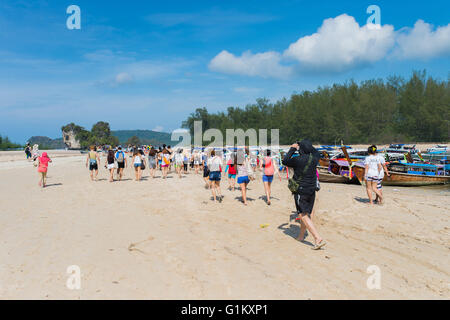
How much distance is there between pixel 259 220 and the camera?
26.6 ft

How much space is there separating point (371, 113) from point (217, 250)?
58.7 metres

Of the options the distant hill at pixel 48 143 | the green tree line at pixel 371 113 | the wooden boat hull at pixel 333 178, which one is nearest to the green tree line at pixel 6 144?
the distant hill at pixel 48 143

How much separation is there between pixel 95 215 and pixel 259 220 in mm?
4355

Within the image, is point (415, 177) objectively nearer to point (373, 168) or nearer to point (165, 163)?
point (373, 168)

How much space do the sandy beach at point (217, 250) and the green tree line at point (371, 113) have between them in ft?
158

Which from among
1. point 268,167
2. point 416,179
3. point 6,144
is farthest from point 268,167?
point 6,144

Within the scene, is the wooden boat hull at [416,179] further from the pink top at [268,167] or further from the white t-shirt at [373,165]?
the pink top at [268,167]

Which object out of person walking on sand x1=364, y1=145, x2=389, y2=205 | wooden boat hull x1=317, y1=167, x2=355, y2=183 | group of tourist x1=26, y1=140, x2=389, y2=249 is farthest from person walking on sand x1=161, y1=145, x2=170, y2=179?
person walking on sand x1=364, y1=145, x2=389, y2=205

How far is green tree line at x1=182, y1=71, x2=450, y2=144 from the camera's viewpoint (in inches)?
1969

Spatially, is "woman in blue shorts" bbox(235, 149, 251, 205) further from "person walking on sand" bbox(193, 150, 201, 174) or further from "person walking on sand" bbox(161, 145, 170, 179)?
"person walking on sand" bbox(193, 150, 201, 174)

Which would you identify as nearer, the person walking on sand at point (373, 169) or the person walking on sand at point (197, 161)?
the person walking on sand at point (373, 169)

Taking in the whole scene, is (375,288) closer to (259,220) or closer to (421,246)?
(421,246)

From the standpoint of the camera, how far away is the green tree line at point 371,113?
1969 inches
